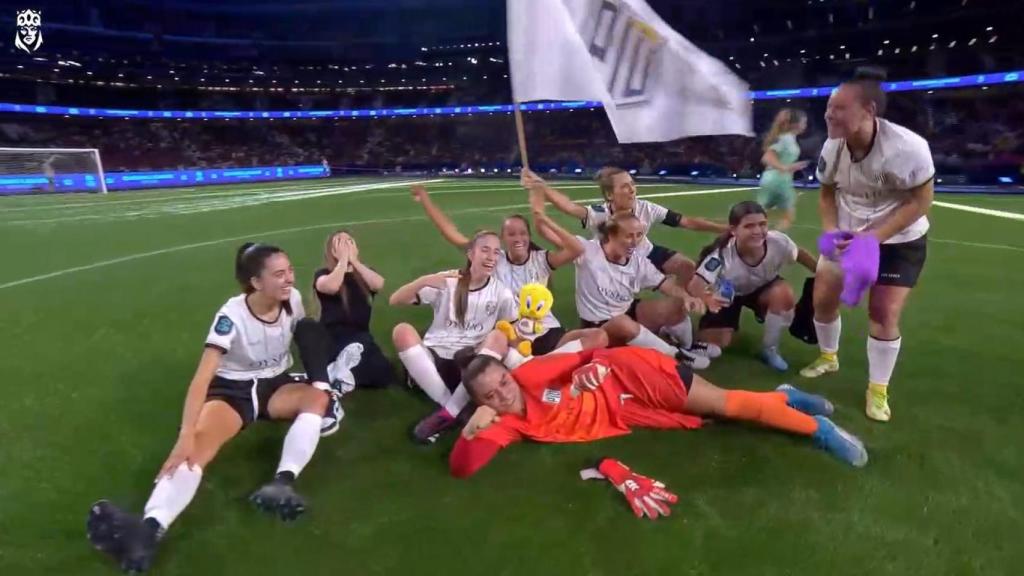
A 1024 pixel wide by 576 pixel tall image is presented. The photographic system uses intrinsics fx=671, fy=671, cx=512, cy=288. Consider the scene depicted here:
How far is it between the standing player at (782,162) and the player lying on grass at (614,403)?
6.36 m

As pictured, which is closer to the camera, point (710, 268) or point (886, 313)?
point (886, 313)

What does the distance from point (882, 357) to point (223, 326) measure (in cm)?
391

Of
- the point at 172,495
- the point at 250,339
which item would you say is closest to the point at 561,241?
the point at 250,339

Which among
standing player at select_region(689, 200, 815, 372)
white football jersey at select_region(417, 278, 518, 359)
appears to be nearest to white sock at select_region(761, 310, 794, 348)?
standing player at select_region(689, 200, 815, 372)

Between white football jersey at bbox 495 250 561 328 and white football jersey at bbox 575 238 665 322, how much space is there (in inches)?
11.0

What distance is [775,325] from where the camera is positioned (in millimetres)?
5164

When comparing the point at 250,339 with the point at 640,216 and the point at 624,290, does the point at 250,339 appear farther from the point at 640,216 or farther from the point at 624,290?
the point at 640,216

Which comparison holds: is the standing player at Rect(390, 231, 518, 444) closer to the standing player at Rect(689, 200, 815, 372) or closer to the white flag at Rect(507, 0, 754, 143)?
the white flag at Rect(507, 0, 754, 143)

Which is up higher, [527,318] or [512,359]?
[527,318]

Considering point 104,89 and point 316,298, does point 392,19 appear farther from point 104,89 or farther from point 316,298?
point 316,298

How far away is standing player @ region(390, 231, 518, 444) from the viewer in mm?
4445

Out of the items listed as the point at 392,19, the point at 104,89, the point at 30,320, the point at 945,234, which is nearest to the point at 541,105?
the point at 392,19

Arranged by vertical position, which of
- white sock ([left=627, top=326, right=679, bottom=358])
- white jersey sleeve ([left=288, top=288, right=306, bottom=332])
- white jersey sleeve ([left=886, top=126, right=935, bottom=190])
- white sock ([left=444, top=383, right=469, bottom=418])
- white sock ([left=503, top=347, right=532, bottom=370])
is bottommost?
white sock ([left=444, top=383, right=469, bottom=418])

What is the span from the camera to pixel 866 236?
3879 mm
